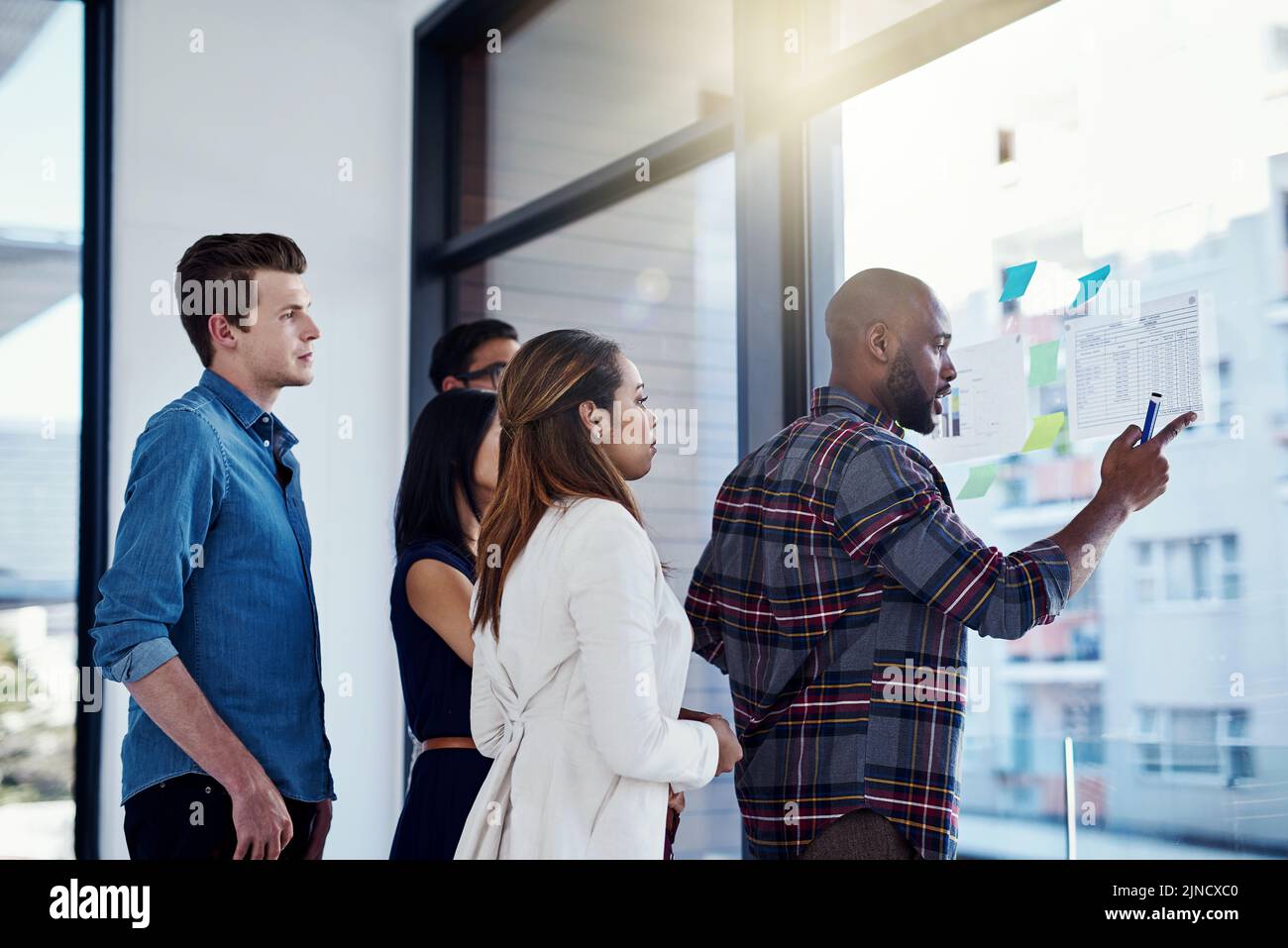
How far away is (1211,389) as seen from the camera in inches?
68.0

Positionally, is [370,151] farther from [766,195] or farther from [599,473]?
[599,473]

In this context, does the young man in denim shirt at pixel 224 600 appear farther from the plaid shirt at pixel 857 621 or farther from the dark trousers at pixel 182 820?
Answer: the plaid shirt at pixel 857 621

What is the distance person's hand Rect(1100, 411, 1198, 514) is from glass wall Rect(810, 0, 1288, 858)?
0.13 m

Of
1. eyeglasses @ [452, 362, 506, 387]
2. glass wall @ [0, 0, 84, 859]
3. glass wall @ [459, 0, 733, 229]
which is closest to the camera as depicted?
eyeglasses @ [452, 362, 506, 387]

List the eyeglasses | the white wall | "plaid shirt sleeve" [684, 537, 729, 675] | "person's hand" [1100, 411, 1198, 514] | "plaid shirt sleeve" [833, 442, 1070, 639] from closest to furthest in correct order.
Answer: "plaid shirt sleeve" [833, 442, 1070, 639] < "person's hand" [1100, 411, 1198, 514] < "plaid shirt sleeve" [684, 537, 729, 675] < the eyeglasses < the white wall

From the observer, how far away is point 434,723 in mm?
1945

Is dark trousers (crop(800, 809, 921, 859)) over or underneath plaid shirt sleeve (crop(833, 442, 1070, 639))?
underneath

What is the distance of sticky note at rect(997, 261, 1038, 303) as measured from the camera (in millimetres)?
2020

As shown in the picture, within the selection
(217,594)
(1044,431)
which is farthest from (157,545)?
(1044,431)

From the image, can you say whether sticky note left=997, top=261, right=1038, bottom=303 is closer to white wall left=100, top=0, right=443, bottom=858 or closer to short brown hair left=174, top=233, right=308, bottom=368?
short brown hair left=174, top=233, right=308, bottom=368

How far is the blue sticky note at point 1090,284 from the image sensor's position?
1896mm

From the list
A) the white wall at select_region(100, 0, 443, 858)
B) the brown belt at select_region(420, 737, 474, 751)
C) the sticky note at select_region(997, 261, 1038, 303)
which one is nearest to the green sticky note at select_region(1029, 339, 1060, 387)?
the sticky note at select_region(997, 261, 1038, 303)

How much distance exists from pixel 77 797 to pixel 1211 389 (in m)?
3.28
